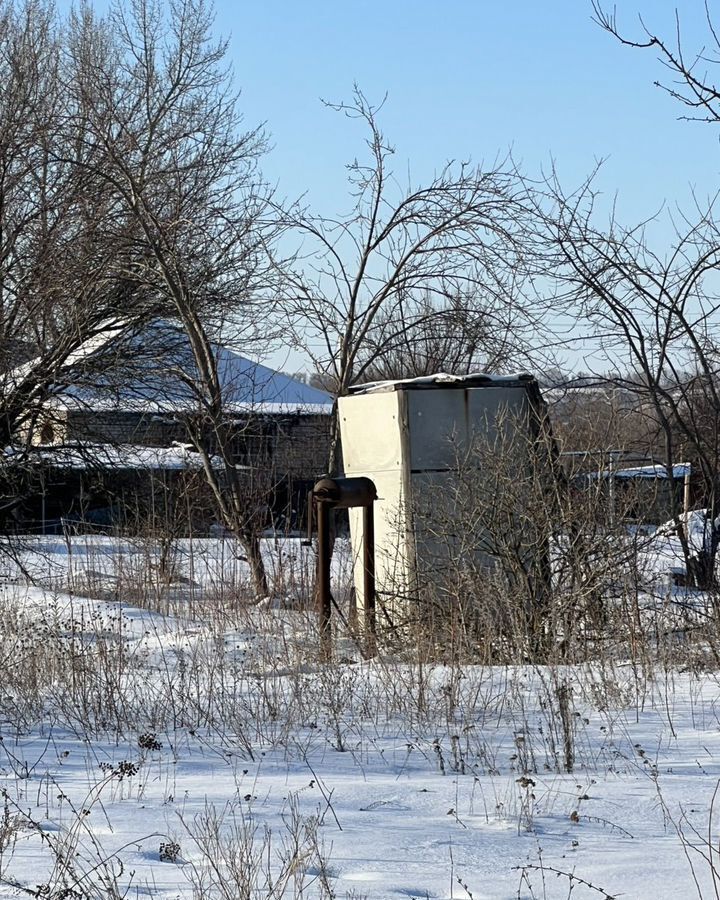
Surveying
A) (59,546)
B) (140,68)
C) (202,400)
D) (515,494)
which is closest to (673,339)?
(515,494)

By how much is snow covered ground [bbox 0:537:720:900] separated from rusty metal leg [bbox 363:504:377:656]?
0.27 m

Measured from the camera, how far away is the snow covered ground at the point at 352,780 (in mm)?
3500

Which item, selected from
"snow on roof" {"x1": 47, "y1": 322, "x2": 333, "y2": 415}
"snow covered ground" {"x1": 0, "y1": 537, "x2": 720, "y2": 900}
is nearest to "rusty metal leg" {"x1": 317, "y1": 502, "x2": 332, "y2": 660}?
"snow covered ground" {"x1": 0, "y1": 537, "x2": 720, "y2": 900}

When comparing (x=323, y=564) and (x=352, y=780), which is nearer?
(x=352, y=780)

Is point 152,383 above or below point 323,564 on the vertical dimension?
above

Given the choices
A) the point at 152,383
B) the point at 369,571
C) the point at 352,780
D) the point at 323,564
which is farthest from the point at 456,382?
the point at 152,383

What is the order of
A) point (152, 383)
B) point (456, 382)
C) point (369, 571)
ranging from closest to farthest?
point (369, 571) → point (456, 382) → point (152, 383)

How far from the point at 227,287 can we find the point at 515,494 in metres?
5.82

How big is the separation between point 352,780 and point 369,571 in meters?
3.53

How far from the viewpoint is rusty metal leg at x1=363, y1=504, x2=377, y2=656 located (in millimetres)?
8141

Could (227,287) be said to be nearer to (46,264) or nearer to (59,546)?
(46,264)

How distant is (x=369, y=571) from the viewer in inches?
326

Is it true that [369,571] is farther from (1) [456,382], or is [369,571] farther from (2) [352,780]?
(2) [352,780]

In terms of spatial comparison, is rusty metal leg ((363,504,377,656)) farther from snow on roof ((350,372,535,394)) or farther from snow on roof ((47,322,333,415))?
snow on roof ((47,322,333,415))
